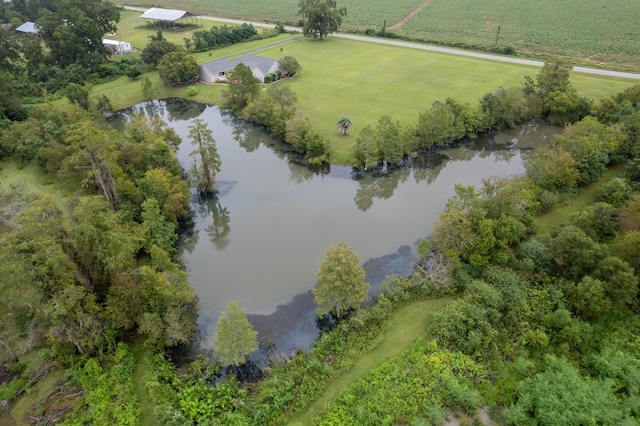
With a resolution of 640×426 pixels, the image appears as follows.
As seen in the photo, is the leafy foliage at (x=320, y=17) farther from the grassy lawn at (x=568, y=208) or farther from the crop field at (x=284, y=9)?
the grassy lawn at (x=568, y=208)

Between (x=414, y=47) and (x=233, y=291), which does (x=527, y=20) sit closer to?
(x=414, y=47)

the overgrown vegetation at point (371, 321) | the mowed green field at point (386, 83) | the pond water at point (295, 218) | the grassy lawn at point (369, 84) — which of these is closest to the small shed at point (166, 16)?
the grassy lawn at point (369, 84)

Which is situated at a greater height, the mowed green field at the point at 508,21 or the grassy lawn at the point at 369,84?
the mowed green field at the point at 508,21

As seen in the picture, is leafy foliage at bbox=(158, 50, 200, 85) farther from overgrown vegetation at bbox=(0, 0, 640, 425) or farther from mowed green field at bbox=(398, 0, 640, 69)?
mowed green field at bbox=(398, 0, 640, 69)

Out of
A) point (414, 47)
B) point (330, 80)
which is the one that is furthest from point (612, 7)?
point (330, 80)

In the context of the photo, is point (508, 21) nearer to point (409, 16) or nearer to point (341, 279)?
point (409, 16)

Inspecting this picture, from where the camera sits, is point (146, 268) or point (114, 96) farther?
point (114, 96)
